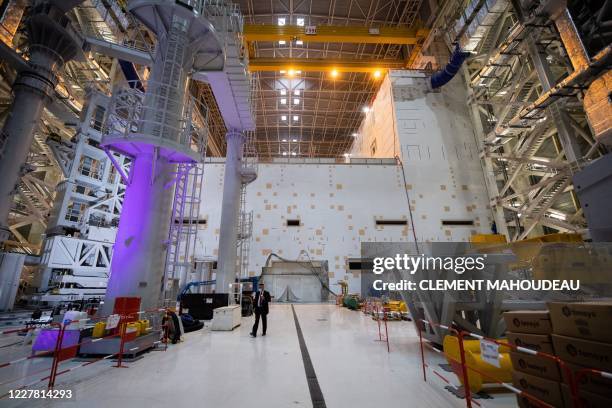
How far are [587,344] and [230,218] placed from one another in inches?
476

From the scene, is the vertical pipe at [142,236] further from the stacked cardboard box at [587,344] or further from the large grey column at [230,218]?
the stacked cardboard box at [587,344]

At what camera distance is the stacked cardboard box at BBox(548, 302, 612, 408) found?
1934mm

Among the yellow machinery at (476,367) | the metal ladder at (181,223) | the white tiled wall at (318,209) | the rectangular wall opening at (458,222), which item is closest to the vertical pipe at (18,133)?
the metal ladder at (181,223)

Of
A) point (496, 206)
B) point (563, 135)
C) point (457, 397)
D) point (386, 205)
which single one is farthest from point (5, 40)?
point (496, 206)

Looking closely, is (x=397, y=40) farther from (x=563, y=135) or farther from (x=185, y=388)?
(x=185, y=388)

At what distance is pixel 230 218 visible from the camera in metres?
12.6

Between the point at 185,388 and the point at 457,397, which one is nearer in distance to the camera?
the point at 457,397

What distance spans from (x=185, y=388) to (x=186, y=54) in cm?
756

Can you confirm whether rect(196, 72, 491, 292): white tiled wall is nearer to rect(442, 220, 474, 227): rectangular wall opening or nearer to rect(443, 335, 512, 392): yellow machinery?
rect(442, 220, 474, 227): rectangular wall opening

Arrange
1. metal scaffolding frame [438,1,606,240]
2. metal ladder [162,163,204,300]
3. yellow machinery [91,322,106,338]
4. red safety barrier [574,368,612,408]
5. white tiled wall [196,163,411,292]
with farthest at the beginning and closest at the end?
1. white tiled wall [196,163,411,292]
2. metal scaffolding frame [438,1,606,240]
3. metal ladder [162,163,204,300]
4. yellow machinery [91,322,106,338]
5. red safety barrier [574,368,612,408]

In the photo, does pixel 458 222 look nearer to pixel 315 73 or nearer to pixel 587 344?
pixel 315 73

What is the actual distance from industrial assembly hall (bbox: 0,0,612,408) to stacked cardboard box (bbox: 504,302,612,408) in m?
0.02

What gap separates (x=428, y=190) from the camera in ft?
62.3

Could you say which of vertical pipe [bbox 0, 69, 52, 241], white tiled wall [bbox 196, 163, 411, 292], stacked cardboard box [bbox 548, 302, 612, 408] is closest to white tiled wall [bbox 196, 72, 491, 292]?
white tiled wall [bbox 196, 163, 411, 292]
